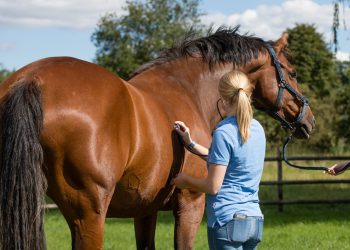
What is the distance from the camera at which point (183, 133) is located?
4426 millimetres

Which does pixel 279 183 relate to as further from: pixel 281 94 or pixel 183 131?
pixel 183 131

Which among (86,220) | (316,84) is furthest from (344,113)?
(86,220)

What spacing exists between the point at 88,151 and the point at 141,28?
4722 cm

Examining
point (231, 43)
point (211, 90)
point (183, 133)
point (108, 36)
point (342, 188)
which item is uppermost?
point (108, 36)

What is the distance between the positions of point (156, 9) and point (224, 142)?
4764 centimetres

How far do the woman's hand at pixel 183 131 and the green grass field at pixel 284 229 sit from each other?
4.42 meters

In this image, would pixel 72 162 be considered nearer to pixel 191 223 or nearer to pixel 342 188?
pixel 191 223

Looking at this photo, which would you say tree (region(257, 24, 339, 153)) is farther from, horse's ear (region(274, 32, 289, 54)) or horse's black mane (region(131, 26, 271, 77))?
horse's black mane (region(131, 26, 271, 77))

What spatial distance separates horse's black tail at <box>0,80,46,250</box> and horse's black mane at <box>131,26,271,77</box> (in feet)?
6.08

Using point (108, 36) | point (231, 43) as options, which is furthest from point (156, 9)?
point (231, 43)

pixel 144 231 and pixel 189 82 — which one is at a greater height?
pixel 189 82

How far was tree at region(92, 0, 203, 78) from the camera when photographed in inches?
1941

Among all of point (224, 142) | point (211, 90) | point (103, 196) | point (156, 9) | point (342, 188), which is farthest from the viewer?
point (156, 9)

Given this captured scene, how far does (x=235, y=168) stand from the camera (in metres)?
3.63
